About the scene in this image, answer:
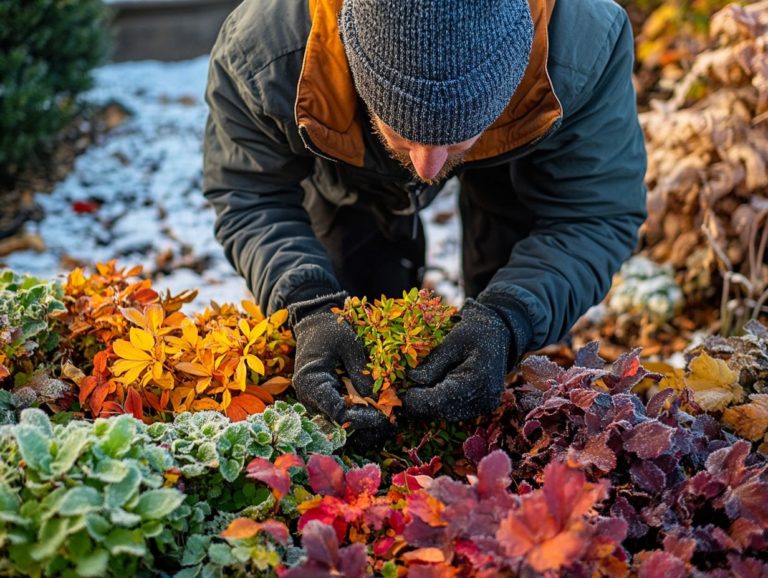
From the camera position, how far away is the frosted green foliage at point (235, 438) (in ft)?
4.52

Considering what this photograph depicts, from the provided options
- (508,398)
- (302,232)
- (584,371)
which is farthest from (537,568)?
(302,232)

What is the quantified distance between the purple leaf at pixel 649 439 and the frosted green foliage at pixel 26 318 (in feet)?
4.08

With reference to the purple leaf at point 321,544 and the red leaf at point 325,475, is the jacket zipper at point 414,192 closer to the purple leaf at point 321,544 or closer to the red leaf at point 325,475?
the red leaf at point 325,475

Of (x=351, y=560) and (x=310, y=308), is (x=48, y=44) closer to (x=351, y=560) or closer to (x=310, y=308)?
(x=310, y=308)

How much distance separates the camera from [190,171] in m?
4.72

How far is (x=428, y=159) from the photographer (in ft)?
5.53

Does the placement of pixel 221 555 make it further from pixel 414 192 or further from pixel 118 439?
pixel 414 192

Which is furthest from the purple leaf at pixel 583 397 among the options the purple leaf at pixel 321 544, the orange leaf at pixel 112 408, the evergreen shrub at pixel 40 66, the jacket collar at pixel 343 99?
the evergreen shrub at pixel 40 66

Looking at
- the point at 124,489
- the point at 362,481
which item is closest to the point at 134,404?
the point at 124,489

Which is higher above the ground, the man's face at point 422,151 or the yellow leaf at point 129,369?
the man's face at point 422,151

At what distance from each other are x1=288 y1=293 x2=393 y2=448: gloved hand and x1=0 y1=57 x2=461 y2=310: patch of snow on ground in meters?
1.64

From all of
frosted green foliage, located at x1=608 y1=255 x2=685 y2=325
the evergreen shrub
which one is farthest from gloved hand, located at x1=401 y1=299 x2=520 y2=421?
the evergreen shrub

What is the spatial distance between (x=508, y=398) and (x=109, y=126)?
14.2 feet

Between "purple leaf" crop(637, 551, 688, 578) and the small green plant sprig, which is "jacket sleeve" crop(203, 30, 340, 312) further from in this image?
"purple leaf" crop(637, 551, 688, 578)
